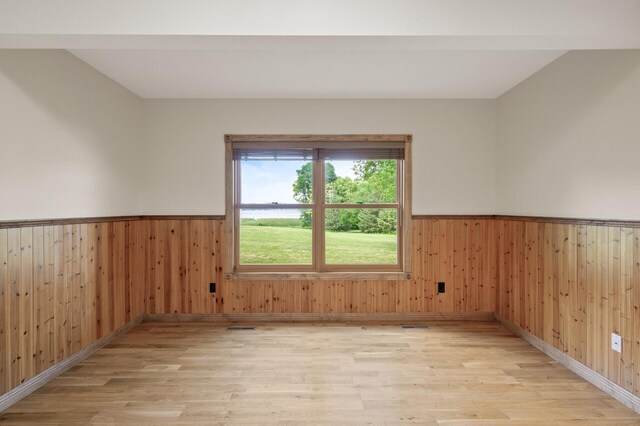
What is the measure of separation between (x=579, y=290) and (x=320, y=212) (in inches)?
103

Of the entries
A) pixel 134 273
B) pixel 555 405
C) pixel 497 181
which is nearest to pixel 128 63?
pixel 134 273

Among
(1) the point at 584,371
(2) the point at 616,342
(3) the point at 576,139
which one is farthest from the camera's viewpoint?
(3) the point at 576,139

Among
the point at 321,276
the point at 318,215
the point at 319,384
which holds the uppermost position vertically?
the point at 318,215

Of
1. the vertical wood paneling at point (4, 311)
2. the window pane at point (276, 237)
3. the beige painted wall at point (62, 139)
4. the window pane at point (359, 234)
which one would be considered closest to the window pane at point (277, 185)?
the window pane at point (276, 237)

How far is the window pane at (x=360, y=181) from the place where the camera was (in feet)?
14.8

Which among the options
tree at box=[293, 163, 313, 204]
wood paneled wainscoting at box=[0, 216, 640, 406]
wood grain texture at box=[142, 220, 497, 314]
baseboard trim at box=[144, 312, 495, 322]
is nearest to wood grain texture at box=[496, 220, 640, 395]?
wood paneled wainscoting at box=[0, 216, 640, 406]

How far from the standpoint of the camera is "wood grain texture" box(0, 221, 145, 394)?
8.36 feet

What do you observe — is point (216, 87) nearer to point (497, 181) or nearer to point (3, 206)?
point (3, 206)

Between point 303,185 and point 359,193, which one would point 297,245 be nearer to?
point 303,185

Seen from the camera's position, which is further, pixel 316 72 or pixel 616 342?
pixel 316 72

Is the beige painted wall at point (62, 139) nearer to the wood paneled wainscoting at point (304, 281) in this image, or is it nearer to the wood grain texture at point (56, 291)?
the wood grain texture at point (56, 291)

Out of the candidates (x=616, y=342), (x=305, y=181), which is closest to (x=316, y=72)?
(x=305, y=181)

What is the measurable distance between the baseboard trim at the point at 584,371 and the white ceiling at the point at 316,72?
2.53 meters

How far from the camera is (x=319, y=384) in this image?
112 inches
